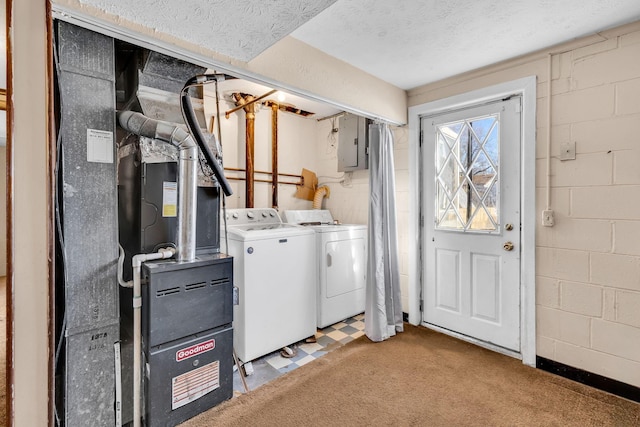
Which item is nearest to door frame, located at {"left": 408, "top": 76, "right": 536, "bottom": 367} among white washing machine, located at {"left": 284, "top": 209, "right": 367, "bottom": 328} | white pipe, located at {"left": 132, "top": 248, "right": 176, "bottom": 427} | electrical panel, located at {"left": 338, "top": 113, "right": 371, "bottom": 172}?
electrical panel, located at {"left": 338, "top": 113, "right": 371, "bottom": 172}

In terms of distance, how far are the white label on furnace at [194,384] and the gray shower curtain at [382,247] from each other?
1.41 meters

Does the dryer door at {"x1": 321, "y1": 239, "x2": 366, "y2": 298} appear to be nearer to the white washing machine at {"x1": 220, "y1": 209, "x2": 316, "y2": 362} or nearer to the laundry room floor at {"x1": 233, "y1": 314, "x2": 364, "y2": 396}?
the white washing machine at {"x1": 220, "y1": 209, "x2": 316, "y2": 362}

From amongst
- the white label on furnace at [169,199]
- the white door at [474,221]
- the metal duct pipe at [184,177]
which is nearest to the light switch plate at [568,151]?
the white door at [474,221]

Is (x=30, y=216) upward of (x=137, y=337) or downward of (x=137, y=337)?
upward

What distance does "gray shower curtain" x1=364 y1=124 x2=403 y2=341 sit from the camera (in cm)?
266

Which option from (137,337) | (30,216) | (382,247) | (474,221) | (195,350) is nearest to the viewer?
(30,216)

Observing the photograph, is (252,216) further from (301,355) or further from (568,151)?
(568,151)

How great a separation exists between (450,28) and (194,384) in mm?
2618

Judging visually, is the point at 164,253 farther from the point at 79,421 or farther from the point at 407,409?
the point at 407,409

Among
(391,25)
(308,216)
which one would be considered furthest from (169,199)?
(308,216)

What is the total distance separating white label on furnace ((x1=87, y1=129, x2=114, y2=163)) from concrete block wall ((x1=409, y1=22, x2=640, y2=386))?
2.74 meters

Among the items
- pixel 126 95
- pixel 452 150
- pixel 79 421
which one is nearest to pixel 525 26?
pixel 452 150

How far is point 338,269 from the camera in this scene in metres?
2.95

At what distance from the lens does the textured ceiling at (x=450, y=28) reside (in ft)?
5.51
